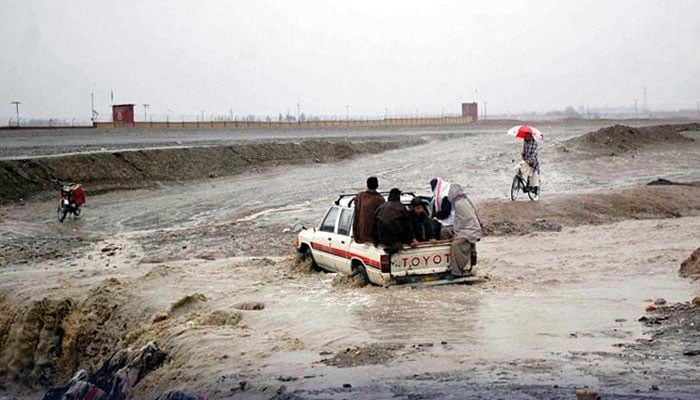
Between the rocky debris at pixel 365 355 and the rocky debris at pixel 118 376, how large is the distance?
8.23ft

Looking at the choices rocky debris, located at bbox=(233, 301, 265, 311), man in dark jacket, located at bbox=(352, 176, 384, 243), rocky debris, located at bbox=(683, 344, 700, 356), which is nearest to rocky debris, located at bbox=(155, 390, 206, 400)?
rocky debris, located at bbox=(233, 301, 265, 311)

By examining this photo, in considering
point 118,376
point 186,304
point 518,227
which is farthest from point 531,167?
point 118,376

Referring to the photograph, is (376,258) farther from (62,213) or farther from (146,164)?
(146,164)

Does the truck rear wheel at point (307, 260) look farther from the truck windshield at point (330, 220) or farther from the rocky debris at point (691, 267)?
the rocky debris at point (691, 267)

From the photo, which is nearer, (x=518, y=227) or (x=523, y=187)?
(x=518, y=227)

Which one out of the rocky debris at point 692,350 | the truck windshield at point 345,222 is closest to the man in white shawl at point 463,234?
the truck windshield at point 345,222

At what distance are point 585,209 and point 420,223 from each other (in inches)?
492

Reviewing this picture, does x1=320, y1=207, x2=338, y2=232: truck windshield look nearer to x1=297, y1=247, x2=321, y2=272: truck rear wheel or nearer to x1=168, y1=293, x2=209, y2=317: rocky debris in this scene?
x1=297, y1=247, x2=321, y2=272: truck rear wheel

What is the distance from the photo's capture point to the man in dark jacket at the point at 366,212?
15.4 metres

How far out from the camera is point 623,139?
51281mm

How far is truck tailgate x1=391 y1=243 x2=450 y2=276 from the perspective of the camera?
1506 cm

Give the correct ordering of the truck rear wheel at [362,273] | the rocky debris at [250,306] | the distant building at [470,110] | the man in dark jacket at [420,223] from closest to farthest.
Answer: the rocky debris at [250,306], the man in dark jacket at [420,223], the truck rear wheel at [362,273], the distant building at [470,110]

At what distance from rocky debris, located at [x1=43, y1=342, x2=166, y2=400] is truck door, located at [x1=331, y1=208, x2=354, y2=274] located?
449 cm

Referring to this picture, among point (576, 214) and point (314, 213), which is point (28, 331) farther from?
point (576, 214)
